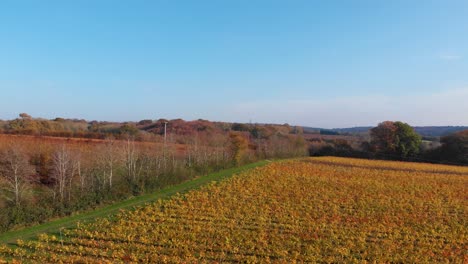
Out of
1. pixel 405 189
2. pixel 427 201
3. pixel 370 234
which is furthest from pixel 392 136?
pixel 370 234

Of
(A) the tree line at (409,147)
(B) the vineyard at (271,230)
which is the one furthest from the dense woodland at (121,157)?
(B) the vineyard at (271,230)

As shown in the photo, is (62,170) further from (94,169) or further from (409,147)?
(409,147)

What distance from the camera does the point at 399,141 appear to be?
58250mm

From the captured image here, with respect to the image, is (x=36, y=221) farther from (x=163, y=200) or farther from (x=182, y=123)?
(x=182, y=123)

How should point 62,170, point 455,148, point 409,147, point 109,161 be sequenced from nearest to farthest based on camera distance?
1. point 62,170
2. point 109,161
3. point 455,148
4. point 409,147

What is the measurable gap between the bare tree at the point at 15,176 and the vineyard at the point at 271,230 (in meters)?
10.1

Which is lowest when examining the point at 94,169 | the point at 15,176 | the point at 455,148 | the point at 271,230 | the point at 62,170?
the point at 271,230

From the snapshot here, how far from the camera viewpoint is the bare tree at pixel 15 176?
23.6 meters

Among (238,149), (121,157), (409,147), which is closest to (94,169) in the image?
(121,157)

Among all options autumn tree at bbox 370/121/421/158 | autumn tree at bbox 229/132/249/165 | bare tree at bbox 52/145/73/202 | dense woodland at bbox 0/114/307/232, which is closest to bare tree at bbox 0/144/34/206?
dense woodland at bbox 0/114/307/232

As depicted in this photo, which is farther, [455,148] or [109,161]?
[455,148]

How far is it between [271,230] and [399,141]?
50.3 metres

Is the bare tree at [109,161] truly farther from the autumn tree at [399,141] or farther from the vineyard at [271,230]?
the autumn tree at [399,141]

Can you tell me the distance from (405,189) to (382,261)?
1648 centimetres
